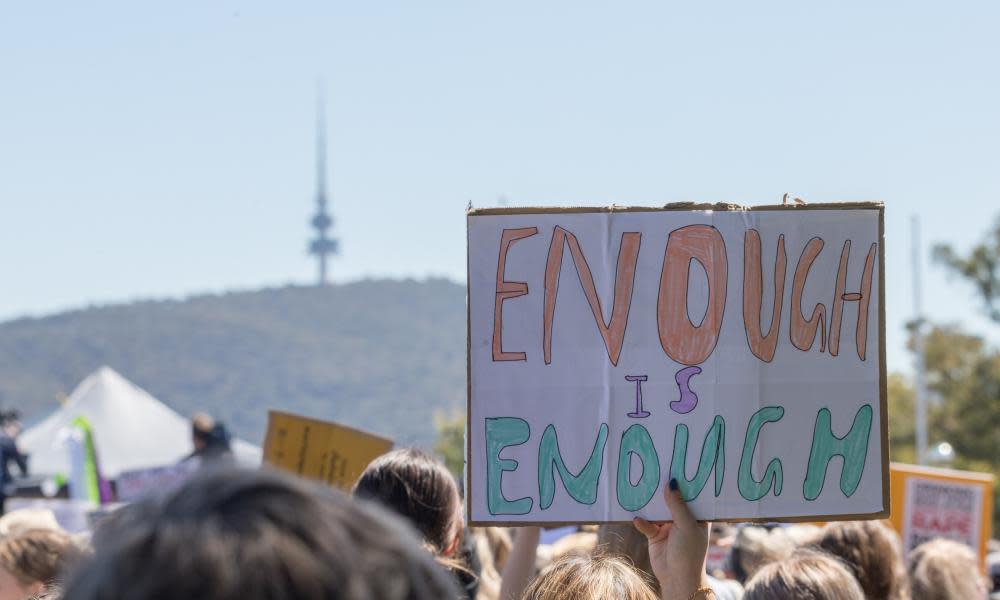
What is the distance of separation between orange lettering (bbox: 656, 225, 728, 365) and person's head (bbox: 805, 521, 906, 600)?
1.21 m

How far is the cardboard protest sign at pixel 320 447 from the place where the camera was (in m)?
5.16

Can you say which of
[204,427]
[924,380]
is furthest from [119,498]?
[924,380]

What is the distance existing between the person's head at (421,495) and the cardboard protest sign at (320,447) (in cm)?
219

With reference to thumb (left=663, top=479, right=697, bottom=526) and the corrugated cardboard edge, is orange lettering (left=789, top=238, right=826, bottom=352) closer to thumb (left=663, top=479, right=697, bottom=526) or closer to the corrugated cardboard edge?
thumb (left=663, top=479, right=697, bottom=526)

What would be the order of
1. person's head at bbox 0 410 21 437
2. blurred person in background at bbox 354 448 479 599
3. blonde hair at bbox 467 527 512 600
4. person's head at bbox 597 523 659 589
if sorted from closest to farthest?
1. blurred person in background at bbox 354 448 479 599
2. person's head at bbox 597 523 659 589
3. blonde hair at bbox 467 527 512 600
4. person's head at bbox 0 410 21 437

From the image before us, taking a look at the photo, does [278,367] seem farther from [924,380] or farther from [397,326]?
[924,380]

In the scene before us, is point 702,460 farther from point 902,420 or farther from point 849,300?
point 902,420

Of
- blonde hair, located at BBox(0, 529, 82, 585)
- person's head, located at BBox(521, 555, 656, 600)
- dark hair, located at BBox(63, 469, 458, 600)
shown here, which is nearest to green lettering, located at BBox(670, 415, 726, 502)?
person's head, located at BBox(521, 555, 656, 600)

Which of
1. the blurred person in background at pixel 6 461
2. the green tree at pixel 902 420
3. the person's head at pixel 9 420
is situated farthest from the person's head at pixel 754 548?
the green tree at pixel 902 420

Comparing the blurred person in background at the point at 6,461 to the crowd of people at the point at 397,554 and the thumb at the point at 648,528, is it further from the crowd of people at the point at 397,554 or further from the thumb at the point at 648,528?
the thumb at the point at 648,528

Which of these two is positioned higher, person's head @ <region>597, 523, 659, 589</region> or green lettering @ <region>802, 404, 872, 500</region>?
green lettering @ <region>802, 404, 872, 500</region>

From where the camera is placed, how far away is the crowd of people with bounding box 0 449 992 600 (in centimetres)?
81

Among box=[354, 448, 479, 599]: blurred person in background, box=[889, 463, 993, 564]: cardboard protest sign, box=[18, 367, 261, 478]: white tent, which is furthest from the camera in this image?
box=[18, 367, 261, 478]: white tent

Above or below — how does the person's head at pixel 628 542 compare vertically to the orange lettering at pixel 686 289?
below
